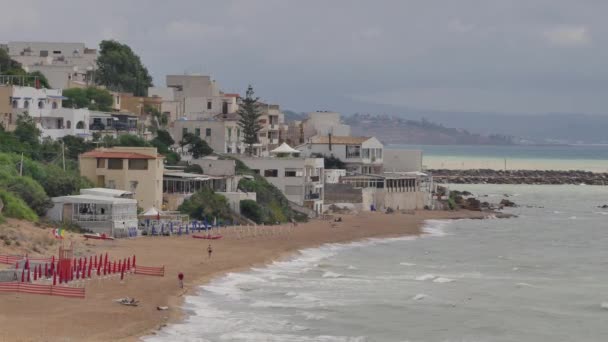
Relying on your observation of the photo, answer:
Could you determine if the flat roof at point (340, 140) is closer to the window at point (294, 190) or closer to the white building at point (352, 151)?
the white building at point (352, 151)

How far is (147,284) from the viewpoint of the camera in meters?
42.8

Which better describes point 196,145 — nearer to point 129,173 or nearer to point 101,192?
point 129,173

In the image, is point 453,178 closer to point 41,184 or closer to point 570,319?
point 41,184

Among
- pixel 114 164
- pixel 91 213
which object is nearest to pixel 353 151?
pixel 114 164

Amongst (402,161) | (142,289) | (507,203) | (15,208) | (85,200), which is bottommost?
(142,289)

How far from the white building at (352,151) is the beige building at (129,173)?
1405 inches

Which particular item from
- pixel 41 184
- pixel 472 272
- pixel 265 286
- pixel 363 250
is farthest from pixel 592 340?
pixel 41 184

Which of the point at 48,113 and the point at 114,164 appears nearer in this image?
the point at 114,164

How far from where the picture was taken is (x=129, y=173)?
211ft

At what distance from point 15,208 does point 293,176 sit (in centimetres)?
3003

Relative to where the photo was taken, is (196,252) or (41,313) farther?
(196,252)

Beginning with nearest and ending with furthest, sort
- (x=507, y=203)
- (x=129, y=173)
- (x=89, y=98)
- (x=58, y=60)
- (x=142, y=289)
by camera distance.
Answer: (x=142, y=289)
(x=129, y=173)
(x=89, y=98)
(x=58, y=60)
(x=507, y=203)

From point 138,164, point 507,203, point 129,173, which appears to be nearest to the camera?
point 129,173

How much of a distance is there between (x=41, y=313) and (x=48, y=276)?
17.9 feet
